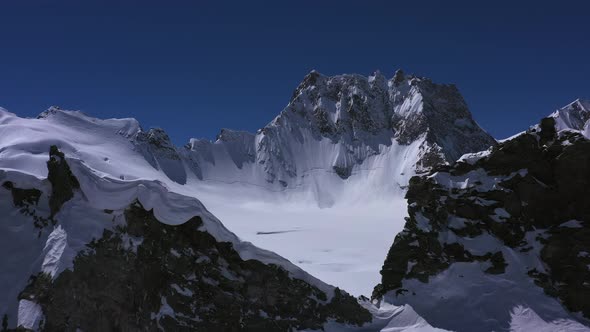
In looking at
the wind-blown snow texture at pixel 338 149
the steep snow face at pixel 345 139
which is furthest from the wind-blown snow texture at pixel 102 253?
the steep snow face at pixel 345 139

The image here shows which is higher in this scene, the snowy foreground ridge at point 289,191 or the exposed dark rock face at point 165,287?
the snowy foreground ridge at point 289,191

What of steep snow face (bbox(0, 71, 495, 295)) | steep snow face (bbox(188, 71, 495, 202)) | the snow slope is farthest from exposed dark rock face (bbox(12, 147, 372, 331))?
steep snow face (bbox(188, 71, 495, 202))

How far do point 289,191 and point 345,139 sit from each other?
27228 mm

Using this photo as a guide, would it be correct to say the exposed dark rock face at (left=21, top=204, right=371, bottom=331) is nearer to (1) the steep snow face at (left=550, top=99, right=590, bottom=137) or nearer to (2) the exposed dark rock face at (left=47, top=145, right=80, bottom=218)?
(2) the exposed dark rock face at (left=47, top=145, right=80, bottom=218)

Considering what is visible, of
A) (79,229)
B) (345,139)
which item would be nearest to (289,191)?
(345,139)

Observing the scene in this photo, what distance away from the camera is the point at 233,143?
139 m

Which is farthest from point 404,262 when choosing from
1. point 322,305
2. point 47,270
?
point 47,270

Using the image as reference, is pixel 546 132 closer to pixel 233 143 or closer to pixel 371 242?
pixel 371 242

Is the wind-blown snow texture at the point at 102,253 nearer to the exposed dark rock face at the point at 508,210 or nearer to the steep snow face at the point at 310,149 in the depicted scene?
the exposed dark rock face at the point at 508,210

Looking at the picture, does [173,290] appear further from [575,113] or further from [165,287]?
[575,113]

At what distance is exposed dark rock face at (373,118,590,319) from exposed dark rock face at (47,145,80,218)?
10200 mm

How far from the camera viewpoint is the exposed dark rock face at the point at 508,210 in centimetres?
1389

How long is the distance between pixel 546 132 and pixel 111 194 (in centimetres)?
1436

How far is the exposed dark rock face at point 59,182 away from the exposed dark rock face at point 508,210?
1020cm
